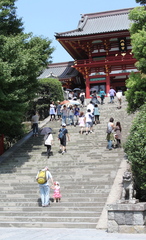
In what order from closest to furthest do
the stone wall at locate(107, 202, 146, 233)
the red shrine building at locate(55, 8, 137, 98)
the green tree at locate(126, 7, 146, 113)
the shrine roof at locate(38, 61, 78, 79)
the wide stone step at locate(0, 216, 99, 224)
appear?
the stone wall at locate(107, 202, 146, 233) → the wide stone step at locate(0, 216, 99, 224) → the green tree at locate(126, 7, 146, 113) → the red shrine building at locate(55, 8, 137, 98) → the shrine roof at locate(38, 61, 78, 79)

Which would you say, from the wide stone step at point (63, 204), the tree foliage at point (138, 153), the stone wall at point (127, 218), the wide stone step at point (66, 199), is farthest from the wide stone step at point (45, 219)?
the tree foliage at point (138, 153)

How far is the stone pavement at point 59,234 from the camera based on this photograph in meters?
8.48

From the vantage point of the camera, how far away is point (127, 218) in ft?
30.3

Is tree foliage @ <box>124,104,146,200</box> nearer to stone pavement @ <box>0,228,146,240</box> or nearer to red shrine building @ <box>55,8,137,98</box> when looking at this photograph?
stone pavement @ <box>0,228,146,240</box>

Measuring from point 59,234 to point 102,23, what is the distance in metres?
30.7

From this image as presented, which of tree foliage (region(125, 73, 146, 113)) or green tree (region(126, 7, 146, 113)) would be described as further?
tree foliage (region(125, 73, 146, 113))

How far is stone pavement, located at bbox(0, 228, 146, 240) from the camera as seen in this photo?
8484 millimetres

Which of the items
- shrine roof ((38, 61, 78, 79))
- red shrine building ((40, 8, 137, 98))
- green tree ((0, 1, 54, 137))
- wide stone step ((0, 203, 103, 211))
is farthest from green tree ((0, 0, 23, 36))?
shrine roof ((38, 61, 78, 79))

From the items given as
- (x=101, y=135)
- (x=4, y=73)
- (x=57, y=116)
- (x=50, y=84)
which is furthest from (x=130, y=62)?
(x=4, y=73)

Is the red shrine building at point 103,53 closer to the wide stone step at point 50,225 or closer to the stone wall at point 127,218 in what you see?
the wide stone step at point 50,225

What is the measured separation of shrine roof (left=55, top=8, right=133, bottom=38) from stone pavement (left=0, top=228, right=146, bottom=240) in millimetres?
23168

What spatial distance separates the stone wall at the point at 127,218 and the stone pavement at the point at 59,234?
0.97 ft

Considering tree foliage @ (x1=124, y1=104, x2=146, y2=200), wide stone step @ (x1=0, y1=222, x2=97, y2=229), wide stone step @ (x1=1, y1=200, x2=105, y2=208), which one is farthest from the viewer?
wide stone step @ (x1=1, y1=200, x2=105, y2=208)

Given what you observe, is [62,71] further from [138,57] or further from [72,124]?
[138,57]
